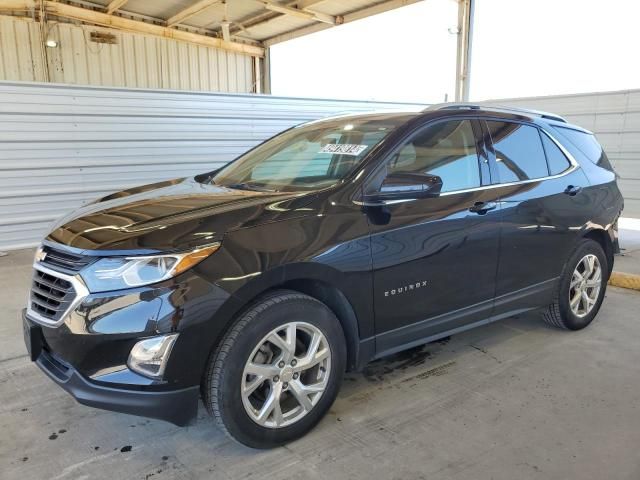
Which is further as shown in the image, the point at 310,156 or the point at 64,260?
the point at 310,156

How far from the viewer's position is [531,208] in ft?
10.8

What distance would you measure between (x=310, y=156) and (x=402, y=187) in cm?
78

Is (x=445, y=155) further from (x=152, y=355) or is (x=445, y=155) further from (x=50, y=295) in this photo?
(x=50, y=295)

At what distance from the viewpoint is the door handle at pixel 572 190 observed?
3.54 meters

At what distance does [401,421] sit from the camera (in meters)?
2.62

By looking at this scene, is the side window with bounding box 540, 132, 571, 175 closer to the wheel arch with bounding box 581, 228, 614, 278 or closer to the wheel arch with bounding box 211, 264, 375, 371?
the wheel arch with bounding box 581, 228, 614, 278

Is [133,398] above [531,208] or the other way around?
the other way around

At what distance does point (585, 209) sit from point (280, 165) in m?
2.27

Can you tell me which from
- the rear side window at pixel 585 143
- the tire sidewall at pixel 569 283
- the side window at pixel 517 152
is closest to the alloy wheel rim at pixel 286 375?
the side window at pixel 517 152

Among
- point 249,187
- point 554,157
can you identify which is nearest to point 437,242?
point 249,187

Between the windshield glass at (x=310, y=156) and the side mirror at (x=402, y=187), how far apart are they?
203mm

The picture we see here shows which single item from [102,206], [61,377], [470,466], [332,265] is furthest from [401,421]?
[102,206]

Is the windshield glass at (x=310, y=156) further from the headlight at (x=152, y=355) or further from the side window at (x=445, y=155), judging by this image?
the headlight at (x=152, y=355)

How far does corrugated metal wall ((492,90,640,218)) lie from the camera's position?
7.27 meters
